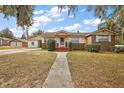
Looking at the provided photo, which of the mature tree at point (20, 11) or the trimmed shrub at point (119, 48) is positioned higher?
the mature tree at point (20, 11)

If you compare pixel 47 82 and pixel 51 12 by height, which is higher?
pixel 51 12

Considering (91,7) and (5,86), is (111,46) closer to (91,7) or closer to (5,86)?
(91,7)

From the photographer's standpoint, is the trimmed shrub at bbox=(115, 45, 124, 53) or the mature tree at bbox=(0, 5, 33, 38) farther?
the trimmed shrub at bbox=(115, 45, 124, 53)

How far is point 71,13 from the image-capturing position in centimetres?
468

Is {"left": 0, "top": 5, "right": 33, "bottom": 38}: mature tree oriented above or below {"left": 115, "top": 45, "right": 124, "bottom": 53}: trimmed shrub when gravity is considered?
above

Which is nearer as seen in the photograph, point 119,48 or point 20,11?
point 20,11

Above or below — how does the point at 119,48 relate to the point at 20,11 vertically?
below

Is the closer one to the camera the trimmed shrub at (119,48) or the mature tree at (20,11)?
the mature tree at (20,11)
